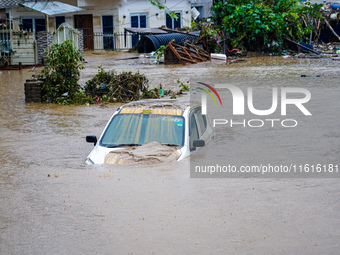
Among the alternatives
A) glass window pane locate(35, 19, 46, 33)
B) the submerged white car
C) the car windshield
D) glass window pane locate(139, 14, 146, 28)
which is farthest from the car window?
glass window pane locate(35, 19, 46, 33)

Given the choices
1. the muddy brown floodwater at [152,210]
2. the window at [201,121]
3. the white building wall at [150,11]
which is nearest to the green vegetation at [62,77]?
the muddy brown floodwater at [152,210]

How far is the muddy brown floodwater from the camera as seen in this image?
5.88 meters

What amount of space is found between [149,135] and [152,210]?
1.99 metres

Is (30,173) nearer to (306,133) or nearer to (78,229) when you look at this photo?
(78,229)

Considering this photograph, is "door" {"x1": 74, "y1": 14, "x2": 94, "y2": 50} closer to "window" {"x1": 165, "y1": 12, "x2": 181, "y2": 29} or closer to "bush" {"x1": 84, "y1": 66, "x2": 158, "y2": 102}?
"window" {"x1": 165, "y1": 12, "x2": 181, "y2": 29}

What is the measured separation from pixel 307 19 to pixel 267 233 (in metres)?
34.3

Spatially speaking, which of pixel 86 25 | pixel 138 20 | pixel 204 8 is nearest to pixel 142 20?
pixel 138 20

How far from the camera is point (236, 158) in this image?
955 centimetres

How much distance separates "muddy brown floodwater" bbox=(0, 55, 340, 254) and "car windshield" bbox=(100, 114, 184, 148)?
0.50 meters

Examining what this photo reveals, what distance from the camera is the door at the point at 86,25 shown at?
39469mm

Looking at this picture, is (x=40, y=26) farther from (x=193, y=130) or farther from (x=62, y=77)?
(x=193, y=130)

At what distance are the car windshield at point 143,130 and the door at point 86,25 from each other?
31.5 metres

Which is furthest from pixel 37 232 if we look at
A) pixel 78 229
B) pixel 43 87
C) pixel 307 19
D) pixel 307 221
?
pixel 307 19

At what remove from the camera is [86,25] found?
39625 millimetres
